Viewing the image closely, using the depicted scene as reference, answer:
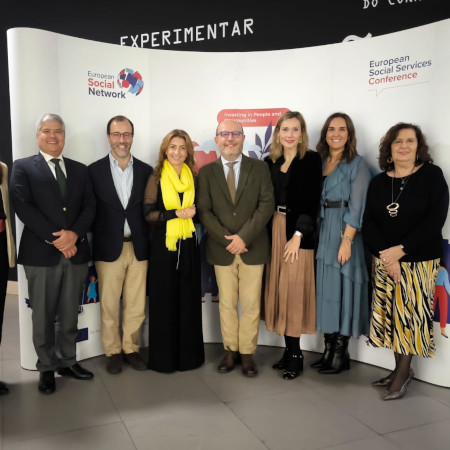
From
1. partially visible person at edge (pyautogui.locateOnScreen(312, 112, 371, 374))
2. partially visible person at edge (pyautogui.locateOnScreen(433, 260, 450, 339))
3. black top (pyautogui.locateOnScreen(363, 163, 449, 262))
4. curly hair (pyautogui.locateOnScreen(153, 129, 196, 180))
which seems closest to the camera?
black top (pyautogui.locateOnScreen(363, 163, 449, 262))

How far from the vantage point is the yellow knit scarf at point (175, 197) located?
135 inches

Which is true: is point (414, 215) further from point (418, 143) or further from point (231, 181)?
point (231, 181)

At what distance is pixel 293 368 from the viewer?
3.48 metres

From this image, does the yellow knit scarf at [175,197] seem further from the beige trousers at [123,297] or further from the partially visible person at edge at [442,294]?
the partially visible person at edge at [442,294]

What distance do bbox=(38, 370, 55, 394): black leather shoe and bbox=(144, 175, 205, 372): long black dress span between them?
0.72m

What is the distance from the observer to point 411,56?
11.2 feet

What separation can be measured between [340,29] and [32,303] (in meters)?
3.91

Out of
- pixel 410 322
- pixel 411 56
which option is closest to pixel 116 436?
pixel 410 322

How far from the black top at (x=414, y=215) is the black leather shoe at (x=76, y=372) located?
7.33 ft

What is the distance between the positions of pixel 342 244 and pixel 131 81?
7.15 feet

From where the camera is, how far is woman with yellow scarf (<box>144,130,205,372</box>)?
11.3 feet

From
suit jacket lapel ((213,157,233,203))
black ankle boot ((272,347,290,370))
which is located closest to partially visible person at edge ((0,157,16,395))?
suit jacket lapel ((213,157,233,203))

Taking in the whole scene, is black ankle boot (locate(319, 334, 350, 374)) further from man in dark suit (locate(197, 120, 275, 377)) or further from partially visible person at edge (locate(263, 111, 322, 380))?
man in dark suit (locate(197, 120, 275, 377))

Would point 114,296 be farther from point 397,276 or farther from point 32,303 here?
point 397,276
